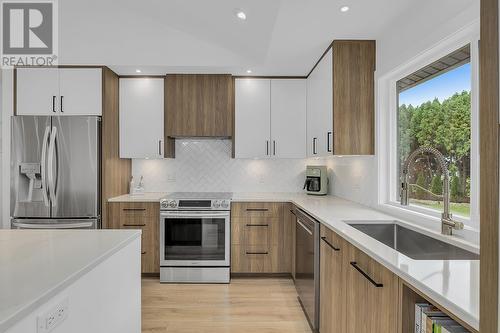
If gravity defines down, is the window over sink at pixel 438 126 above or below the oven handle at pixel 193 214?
above

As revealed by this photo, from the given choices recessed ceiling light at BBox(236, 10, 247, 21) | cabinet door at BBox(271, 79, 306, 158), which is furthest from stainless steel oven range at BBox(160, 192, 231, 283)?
recessed ceiling light at BBox(236, 10, 247, 21)

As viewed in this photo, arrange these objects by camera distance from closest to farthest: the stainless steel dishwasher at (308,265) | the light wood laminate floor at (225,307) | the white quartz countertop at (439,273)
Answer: the white quartz countertop at (439,273), the stainless steel dishwasher at (308,265), the light wood laminate floor at (225,307)

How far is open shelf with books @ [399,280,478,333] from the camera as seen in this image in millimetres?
944

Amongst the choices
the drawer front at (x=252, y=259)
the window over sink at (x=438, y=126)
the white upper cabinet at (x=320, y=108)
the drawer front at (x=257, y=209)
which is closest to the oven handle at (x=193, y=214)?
the drawer front at (x=257, y=209)

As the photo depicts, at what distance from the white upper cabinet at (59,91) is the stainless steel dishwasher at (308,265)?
8.17 ft

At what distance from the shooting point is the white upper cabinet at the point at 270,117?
371 cm

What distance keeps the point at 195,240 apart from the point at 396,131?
2330 millimetres

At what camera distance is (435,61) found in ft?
6.60

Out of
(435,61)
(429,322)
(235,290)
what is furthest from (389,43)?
(235,290)

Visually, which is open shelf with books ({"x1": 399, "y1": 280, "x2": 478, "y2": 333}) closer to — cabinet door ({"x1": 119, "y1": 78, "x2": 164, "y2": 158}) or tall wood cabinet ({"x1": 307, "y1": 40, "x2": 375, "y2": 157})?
tall wood cabinet ({"x1": 307, "y1": 40, "x2": 375, "y2": 157})

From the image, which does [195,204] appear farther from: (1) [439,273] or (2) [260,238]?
(1) [439,273]

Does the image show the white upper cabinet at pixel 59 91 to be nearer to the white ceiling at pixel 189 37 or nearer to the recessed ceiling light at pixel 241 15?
the white ceiling at pixel 189 37

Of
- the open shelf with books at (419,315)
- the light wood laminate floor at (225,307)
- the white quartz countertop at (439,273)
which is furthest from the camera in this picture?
the light wood laminate floor at (225,307)

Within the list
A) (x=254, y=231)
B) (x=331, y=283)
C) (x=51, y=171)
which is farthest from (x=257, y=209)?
(x=51, y=171)
